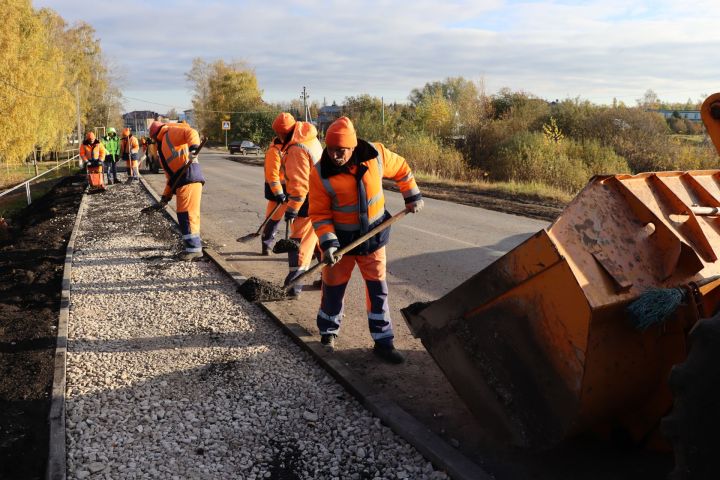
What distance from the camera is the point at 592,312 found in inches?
102

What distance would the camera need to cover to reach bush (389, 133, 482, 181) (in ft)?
74.6

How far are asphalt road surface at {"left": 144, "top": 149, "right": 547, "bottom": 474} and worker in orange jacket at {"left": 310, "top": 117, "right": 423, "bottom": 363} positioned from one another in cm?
36

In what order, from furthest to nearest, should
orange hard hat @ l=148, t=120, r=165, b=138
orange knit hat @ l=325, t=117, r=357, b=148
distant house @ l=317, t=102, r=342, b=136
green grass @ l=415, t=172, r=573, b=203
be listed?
distant house @ l=317, t=102, r=342, b=136
green grass @ l=415, t=172, r=573, b=203
orange hard hat @ l=148, t=120, r=165, b=138
orange knit hat @ l=325, t=117, r=357, b=148

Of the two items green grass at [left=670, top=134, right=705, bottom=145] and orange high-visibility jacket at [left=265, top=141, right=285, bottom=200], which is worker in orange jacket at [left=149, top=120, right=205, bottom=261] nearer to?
orange high-visibility jacket at [left=265, top=141, right=285, bottom=200]

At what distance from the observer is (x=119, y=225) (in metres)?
10.7

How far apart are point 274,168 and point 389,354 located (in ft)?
11.4

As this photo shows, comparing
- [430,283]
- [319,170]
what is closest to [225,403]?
[319,170]

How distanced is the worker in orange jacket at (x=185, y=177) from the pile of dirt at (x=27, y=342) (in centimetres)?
161

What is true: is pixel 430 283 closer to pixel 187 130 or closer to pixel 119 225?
pixel 187 130

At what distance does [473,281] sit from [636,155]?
2252 cm

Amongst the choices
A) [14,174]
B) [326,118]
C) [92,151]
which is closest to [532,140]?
[92,151]

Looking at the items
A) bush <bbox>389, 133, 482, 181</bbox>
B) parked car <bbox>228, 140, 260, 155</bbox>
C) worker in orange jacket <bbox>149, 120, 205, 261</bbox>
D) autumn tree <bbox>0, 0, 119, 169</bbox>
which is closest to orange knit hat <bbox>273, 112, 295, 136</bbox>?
worker in orange jacket <bbox>149, 120, 205, 261</bbox>

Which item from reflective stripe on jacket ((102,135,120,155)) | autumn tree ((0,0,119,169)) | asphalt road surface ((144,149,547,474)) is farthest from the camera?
autumn tree ((0,0,119,169))

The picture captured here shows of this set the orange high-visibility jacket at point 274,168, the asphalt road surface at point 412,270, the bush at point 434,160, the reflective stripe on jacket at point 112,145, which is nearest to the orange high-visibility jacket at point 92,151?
the reflective stripe on jacket at point 112,145
